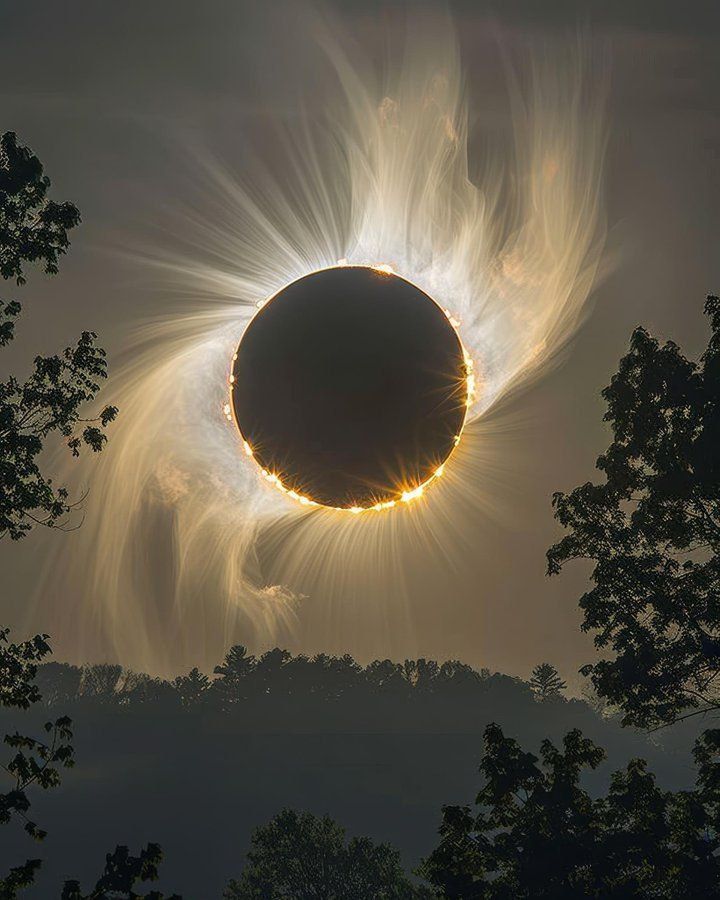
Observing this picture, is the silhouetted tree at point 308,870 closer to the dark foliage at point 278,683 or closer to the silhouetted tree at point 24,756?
the silhouetted tree at point 24,756

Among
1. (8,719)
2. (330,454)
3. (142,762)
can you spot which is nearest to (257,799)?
(142,762)

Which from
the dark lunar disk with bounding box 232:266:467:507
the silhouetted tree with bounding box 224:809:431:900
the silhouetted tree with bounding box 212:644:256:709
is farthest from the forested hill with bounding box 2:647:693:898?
the dark lunar disk with bounding box 232:266:467:507

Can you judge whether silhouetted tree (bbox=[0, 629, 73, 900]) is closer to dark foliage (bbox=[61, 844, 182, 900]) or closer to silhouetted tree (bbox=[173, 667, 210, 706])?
dark foliage (bbox=[61, 844, 182, 900])

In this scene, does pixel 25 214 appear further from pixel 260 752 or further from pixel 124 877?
pixel 260 752

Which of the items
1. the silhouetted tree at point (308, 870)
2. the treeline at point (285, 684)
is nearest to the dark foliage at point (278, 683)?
the treeline at point (285, 684)

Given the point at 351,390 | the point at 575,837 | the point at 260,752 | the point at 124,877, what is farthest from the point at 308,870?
the point at 260,752

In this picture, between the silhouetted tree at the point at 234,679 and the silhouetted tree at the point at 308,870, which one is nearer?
the silhouetted tree at the point at 308,870

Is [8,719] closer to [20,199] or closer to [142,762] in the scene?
[142,762]

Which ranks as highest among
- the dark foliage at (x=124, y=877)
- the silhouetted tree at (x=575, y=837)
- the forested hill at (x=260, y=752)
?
the forested hill at (x=260, y=752)
